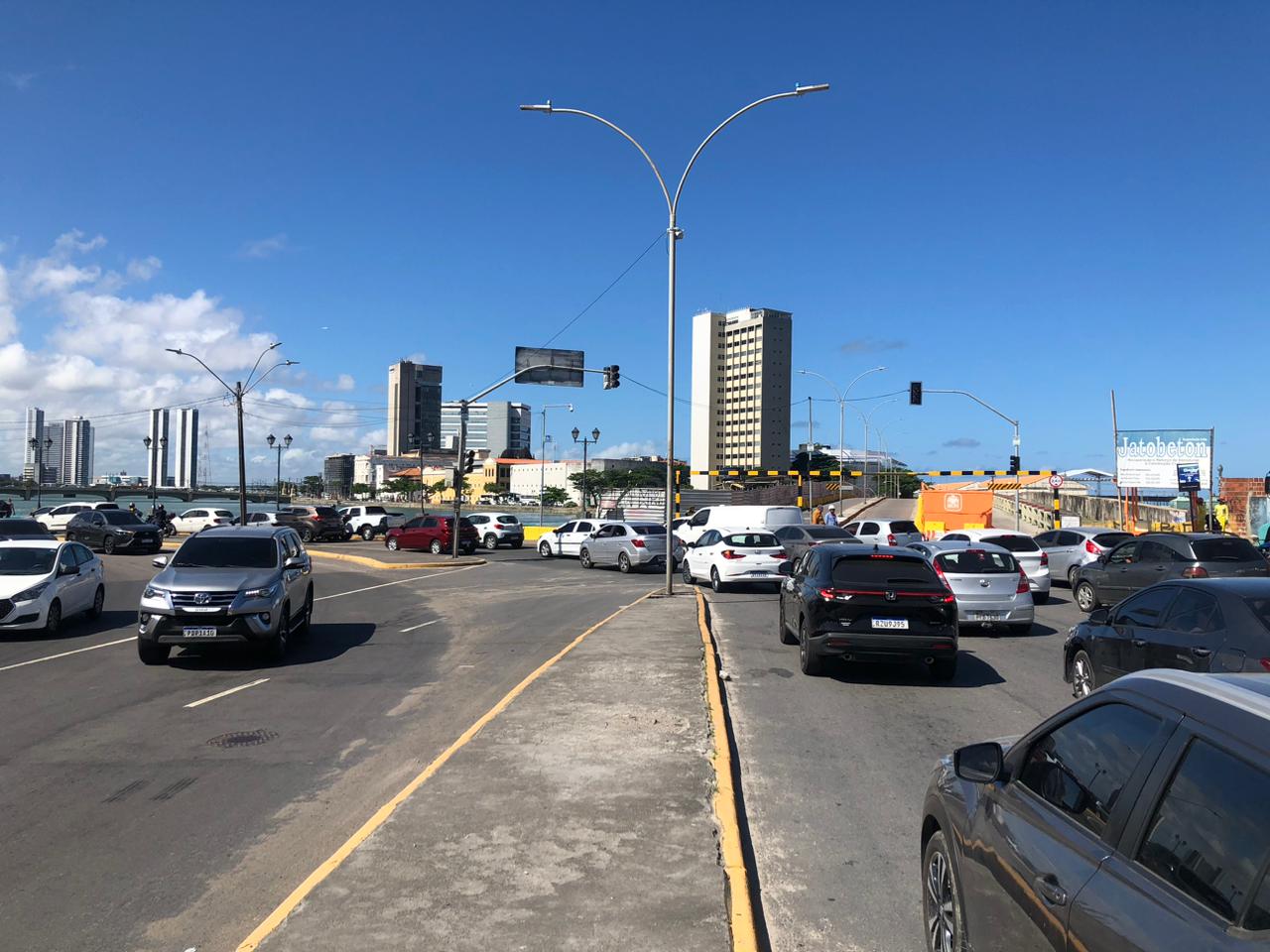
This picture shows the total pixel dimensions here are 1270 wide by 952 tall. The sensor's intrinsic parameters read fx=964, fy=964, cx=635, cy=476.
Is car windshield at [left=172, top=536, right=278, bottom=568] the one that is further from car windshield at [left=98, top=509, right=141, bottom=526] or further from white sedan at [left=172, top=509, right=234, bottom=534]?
white sedan at [left=172, top=509, right=234, bottom=534]

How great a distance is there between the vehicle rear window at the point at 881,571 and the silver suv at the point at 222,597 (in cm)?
746

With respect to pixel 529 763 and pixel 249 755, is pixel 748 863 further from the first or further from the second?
pixel 249 755

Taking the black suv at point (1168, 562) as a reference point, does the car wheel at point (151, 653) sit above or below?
below

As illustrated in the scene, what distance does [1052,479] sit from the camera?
39.8m

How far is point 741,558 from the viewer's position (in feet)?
75.2

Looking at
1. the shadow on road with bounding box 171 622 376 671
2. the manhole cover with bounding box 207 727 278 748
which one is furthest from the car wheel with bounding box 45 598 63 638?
the manhole cover with bounding box 207 727 278 748

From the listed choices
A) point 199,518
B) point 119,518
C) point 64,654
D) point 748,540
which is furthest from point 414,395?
point 64,654

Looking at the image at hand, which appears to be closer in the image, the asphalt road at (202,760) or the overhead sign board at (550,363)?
the asphalt road at (202,760)

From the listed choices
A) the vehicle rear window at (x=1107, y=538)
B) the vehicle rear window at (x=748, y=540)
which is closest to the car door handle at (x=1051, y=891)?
the vehicle rear window at (x=748, y=540)

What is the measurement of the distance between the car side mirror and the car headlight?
15.6 metres

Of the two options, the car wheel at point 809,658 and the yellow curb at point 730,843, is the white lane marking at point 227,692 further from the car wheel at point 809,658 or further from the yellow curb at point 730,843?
the car wheel at point 809,658

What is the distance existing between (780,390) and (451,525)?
12154 centimetres

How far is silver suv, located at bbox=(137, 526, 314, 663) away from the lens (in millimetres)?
12336

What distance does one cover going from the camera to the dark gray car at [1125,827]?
2293 mm
